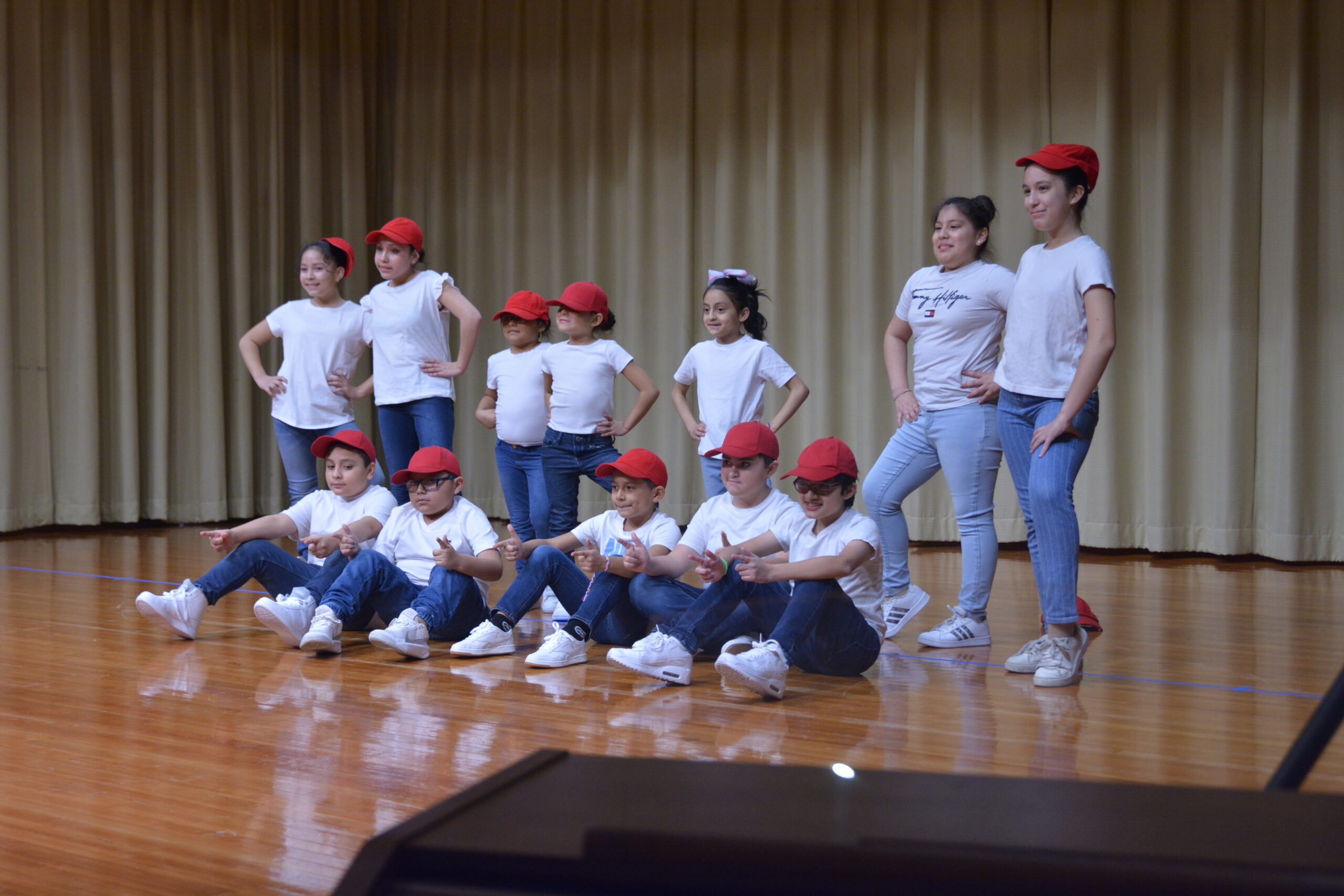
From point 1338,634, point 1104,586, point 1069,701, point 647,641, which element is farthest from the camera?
point 1104,586

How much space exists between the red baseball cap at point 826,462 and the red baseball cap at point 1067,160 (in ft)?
2.38

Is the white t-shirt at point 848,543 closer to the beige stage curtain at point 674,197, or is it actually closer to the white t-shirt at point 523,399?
the white t-shirt at point 523,399

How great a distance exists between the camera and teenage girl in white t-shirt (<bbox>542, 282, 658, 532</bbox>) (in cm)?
353

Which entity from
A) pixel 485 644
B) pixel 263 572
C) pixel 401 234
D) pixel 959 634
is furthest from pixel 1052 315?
pixel 401 234

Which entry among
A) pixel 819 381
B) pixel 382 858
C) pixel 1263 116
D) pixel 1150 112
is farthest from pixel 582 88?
pixel 382 858

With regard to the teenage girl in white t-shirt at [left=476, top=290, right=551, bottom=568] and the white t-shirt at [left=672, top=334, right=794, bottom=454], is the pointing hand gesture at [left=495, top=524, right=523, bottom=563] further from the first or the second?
the white t-shirt at [left=672, top=334, right=794, bottom=454]

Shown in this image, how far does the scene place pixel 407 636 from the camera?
8.84ft

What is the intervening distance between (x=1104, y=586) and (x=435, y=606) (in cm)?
239

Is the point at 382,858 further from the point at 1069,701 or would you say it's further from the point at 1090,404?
the point at 1090,404

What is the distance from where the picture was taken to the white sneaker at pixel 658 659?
243 cm

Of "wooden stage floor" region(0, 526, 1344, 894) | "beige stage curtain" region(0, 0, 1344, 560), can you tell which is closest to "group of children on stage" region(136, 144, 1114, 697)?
"wooden stage floor" region(0, 526, 1344, 894)

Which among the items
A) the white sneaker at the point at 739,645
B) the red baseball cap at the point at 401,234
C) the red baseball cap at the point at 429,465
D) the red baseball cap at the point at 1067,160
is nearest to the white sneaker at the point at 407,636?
the red baseball cap at the point at 429,465

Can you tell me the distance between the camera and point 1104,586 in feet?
13.1

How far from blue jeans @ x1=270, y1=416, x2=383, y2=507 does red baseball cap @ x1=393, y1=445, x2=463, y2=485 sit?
40.1 inches
